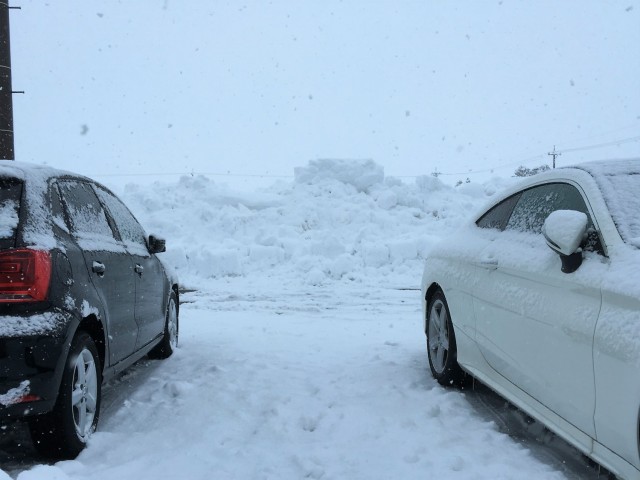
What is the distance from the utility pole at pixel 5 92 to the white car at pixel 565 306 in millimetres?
5963

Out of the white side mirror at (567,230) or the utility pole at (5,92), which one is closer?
the white side mirror at (567,230)

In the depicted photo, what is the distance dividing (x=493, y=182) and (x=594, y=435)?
23231mm

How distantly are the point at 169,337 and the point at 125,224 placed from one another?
4.83 ft

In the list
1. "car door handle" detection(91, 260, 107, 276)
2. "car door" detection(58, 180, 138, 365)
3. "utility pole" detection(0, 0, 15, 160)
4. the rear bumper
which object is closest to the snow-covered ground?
the rear bumper

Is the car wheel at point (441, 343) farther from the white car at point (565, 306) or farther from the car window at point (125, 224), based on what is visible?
the car window at point (125, 224)

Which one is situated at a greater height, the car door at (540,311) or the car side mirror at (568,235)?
the car side mirror at (568,235)

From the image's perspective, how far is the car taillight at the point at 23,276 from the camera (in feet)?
9.84

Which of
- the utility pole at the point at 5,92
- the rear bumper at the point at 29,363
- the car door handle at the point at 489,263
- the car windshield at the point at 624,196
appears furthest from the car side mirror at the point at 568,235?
the utility pole at the point at 5,92

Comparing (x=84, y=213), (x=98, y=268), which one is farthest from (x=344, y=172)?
(x=98, y=268)

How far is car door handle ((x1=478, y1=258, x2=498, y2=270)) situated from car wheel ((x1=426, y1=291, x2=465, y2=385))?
775 mm

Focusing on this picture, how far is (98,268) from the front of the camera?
3.76 meters

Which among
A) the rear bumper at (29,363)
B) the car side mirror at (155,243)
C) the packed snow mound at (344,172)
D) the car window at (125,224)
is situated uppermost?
the packed snow mound at (344,172)

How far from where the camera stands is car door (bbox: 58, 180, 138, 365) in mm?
3744

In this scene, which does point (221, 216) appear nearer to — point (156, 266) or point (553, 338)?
point (156, 266)
